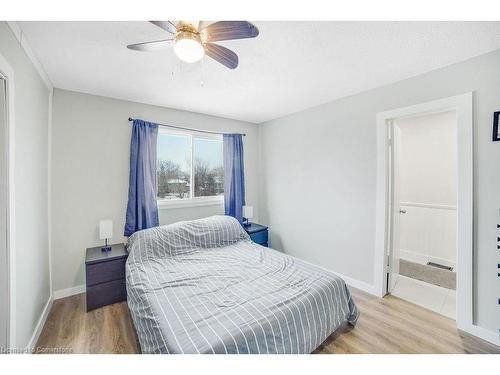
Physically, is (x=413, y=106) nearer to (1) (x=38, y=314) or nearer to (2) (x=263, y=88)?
(2) (x=263, y=88)

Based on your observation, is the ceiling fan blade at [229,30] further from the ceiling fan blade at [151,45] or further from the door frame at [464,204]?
the door frame at [464,204]

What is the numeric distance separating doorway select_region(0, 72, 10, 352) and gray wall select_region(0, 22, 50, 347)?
6.3 inches

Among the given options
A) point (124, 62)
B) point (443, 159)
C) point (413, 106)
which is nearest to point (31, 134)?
point (124, 62)

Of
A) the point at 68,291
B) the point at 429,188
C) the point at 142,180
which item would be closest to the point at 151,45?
the point at 142,180

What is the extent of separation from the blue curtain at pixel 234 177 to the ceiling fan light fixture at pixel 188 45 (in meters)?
2.51

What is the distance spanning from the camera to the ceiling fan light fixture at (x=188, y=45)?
1.25 m

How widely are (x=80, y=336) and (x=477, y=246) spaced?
3504 millimetres

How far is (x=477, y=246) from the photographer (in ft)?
6.35

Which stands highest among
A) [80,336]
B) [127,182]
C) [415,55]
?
[415,55]

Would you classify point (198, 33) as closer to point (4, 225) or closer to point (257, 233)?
point (4, 225)

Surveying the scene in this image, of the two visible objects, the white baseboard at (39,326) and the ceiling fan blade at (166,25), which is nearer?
the ceiling fan blade at (166,25)

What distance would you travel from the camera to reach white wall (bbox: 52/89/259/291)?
2.59 meters

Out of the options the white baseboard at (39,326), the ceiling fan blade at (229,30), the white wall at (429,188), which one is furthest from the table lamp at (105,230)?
the white wall at (429,188)

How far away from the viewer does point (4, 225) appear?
1393mm
